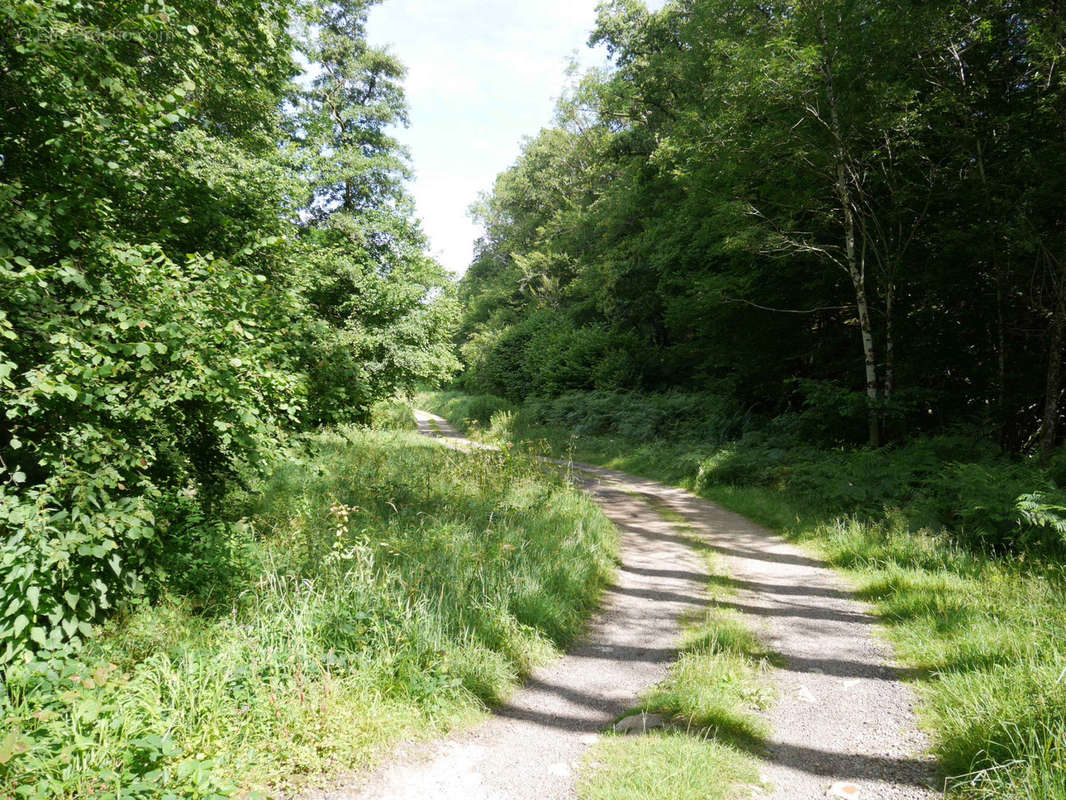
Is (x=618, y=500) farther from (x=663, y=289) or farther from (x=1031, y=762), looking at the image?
(x=663, y=289)

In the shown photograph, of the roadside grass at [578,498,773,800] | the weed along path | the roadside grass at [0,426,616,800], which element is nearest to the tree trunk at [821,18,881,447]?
the weed along path

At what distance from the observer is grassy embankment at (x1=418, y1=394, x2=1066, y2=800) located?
3.12m

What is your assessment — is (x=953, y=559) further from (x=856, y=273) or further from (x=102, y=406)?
(x=102, y=406)

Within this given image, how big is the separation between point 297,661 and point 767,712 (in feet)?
11.3

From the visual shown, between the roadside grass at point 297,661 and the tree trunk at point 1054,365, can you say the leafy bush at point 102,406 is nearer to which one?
the roadside grass at point 297,661

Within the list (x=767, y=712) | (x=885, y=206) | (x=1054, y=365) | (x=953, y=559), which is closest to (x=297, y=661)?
(x=767, y=712)

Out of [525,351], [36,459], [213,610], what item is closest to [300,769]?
[213,610]

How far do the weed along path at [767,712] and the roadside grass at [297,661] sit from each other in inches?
11.1

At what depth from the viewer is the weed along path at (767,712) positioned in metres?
3.14

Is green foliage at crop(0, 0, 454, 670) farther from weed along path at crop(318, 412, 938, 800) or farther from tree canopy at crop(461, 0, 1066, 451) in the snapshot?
tree canopy at crop(461, 0, 1066, 451)

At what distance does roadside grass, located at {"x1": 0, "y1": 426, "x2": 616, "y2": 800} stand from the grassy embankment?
3.09 m

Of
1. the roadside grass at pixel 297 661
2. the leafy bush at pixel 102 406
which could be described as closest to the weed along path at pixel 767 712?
the roadside grass at pixel 297 661

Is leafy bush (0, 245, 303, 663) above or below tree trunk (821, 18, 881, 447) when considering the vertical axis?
below

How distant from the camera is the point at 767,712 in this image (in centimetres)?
390
